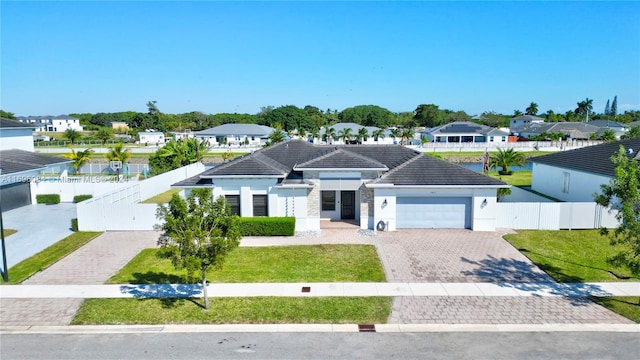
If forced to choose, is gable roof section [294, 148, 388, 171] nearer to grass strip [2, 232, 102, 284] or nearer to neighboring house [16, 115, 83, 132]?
grass strip [2, 232, 102, 284]

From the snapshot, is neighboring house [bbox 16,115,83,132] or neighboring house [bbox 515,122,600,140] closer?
neighboring house [bbox 515,122,600,140]

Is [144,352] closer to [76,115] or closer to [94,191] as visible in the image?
[94,191]

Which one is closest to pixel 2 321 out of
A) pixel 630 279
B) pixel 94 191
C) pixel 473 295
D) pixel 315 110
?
pixel 473 295

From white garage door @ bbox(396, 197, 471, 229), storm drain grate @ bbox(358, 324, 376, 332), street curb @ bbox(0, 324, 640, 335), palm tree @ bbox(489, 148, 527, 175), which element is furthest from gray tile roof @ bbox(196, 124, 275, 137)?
storm drain grate @ bbox(358, 324, 376, 332)

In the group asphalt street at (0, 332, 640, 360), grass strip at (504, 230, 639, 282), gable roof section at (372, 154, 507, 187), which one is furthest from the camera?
gable roof section at (372, 154, 507, 187)

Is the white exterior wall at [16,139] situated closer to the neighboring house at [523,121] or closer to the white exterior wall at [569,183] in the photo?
the white exterior wall at [569,183]

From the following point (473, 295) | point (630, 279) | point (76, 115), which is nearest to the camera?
point (473, 295)

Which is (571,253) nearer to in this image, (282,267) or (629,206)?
(629,206)
